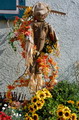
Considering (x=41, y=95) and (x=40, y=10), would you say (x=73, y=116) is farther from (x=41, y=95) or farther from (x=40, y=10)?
(x=40, y=10)

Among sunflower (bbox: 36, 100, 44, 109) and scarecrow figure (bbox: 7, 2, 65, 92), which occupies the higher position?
scarecrow figure (bbox: 7, 2, 65, 92)

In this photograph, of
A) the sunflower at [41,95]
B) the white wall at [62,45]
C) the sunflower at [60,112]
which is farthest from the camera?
the white wall at [62,45]

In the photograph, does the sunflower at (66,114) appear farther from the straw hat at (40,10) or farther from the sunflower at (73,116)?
the straw hat at (40,10)

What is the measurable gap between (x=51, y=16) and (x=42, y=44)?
3.07 feet

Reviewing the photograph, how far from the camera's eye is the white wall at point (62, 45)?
4.70 metres

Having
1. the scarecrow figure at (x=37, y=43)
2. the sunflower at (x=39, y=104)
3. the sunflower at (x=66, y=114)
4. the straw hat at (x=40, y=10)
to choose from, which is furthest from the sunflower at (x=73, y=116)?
the straw hat at (x=40, y=10)

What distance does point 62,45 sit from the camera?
481 cm

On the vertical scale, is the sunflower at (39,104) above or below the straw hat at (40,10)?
below

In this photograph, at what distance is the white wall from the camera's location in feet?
15.4

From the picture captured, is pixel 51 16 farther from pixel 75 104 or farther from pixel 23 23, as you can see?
pixel 75 104

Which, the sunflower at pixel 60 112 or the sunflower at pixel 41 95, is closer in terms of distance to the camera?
the sunflower at pixel 60 112

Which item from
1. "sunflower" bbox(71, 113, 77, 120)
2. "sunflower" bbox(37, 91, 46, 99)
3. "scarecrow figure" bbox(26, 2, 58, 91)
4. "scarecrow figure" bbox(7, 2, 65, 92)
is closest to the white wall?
"scarecrow figure" bbox(7, 2, 65, 92)

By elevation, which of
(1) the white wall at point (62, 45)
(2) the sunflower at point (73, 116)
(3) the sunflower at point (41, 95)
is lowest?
(2) the sunflower at point (73, 116)

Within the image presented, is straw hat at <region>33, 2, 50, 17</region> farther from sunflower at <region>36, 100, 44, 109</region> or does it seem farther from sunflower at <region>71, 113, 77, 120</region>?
sunflower at <region>71, 113, 77, 120</region>
